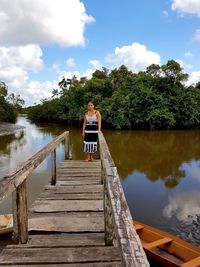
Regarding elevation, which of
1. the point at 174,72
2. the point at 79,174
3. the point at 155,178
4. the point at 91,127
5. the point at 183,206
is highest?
the point at 174,72

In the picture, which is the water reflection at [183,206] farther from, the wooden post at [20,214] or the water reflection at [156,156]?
the wooden post at [20,214]

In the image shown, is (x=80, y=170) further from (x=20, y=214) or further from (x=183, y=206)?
(x=183, y=206)

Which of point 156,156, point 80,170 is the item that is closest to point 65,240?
point 80,170

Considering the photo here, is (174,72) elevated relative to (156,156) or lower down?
elevated

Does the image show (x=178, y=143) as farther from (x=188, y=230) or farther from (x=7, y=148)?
(x=188, y=230)

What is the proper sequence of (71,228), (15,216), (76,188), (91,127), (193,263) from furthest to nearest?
(91,127) < (76,188) < (193,263) < (71,228) < (15,216)

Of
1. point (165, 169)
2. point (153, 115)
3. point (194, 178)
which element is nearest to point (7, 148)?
point (165, 169)

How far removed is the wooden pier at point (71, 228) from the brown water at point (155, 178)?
432 cm

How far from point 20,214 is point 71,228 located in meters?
0.73

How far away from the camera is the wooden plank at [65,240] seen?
3.37 meters

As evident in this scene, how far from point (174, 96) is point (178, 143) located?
398 inches

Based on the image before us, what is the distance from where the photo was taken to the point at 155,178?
1409 centimetres

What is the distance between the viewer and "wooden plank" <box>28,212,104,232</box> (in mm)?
3859

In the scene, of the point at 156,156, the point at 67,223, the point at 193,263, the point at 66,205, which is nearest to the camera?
the point at 67,223
